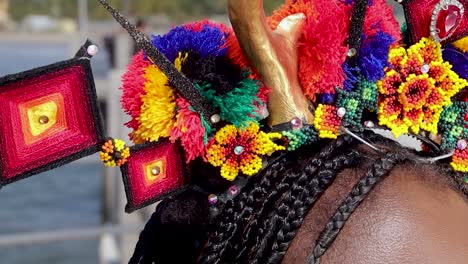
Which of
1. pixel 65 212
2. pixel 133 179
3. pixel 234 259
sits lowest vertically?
pixel 65 212

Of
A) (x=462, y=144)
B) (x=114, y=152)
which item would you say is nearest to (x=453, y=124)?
(x=462, y=144)

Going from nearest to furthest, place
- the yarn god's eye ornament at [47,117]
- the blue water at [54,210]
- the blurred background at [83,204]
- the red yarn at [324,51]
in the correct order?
1. the yarn god's eye ornament at [47,117]
2. the red yarn at [324,51]
3. the blurred background at [83,204]
4. the blue water at [54,210]

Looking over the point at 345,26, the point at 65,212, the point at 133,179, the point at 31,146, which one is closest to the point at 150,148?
the point at 133,179

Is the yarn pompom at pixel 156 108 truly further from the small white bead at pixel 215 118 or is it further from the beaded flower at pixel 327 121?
the beaded flower at pixel 327 121

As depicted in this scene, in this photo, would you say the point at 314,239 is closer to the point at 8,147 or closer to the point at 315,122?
the point at 315,122

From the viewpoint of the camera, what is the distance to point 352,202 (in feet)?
2.89

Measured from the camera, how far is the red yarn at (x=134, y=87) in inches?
38.8

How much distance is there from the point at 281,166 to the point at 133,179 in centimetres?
20

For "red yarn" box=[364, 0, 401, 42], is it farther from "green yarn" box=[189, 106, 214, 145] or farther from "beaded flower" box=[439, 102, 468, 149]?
"green yarn" box=[189, 106, 214, 145]

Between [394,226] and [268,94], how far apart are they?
236 millimetres

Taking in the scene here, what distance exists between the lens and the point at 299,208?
90cm

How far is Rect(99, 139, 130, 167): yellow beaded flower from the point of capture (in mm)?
911

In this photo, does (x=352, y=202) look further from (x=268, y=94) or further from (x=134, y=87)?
(x=134, y=87)

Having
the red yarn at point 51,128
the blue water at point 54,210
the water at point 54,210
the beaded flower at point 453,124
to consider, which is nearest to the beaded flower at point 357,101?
the beaded flower at point 453,124
